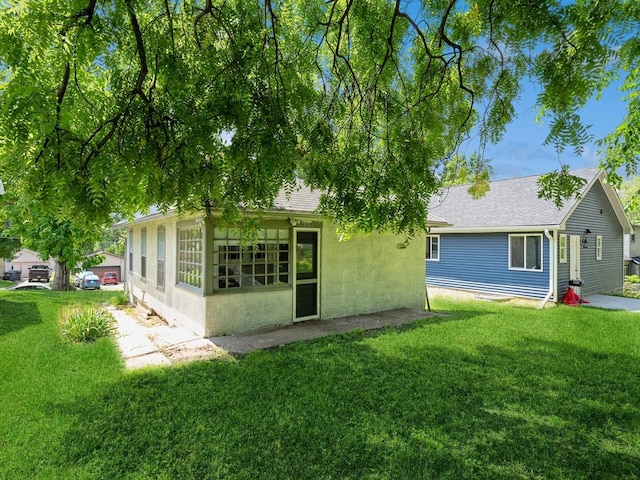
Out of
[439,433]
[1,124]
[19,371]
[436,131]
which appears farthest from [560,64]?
[19,371]

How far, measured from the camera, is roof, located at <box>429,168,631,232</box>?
40.5 feet

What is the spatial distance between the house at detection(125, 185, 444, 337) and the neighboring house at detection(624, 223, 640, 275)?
2121 centimetres

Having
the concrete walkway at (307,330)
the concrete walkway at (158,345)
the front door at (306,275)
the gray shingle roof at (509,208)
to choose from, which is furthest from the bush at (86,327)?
the gray shingle roof at (509,208)

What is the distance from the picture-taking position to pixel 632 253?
2622cm

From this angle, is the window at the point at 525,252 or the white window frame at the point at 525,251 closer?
the white window frame at the point at 525,251

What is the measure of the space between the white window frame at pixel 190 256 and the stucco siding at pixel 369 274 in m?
2.81

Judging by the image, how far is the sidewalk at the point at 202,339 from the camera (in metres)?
6.15

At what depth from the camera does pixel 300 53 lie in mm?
4395

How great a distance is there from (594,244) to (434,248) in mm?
6139

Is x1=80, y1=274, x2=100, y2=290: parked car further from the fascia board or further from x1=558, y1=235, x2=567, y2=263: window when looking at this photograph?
x1=558, y1=235, x2=567, y2=263: window

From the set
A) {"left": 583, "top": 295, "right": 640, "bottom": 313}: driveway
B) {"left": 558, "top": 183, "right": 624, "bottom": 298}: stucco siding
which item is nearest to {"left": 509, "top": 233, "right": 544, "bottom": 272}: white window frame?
{"left": 558, "top": 183, "right": 624, "bottom": 298}: stucco siding

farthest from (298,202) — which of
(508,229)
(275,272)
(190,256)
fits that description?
(508,229)

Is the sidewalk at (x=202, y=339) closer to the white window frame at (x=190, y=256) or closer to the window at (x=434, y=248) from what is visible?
the white window frame at (x=190, y=256)

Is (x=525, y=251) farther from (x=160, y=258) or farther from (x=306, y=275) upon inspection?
(x=160, y=258)
